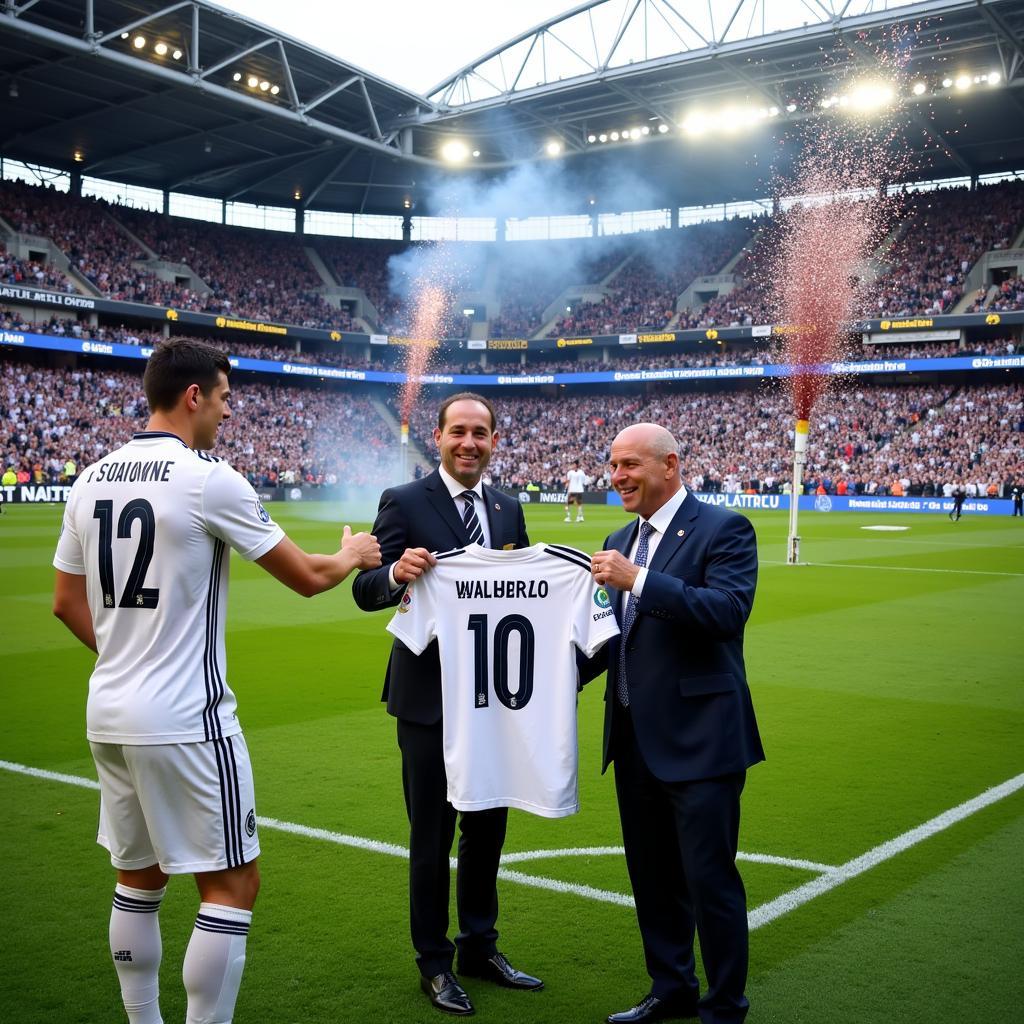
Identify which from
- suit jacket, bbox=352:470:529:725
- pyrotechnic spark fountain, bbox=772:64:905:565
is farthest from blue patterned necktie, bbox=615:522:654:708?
pyrotechnic spark fountain, bbox=772:64:905:565

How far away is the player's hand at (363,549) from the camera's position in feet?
12.7

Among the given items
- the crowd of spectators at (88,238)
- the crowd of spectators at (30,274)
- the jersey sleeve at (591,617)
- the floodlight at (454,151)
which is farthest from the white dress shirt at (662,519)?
the floodlight at (454,151)

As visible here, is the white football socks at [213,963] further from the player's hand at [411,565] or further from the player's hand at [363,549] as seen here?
the player's hand at [411,565]

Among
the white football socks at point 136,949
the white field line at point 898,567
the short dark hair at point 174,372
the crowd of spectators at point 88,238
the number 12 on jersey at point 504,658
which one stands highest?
the crowd of spectators at point 88,238

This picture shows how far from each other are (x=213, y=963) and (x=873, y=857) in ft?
12.6

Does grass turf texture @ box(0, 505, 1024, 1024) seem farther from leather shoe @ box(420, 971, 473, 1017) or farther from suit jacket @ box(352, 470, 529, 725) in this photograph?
suit jacket @ box(352, 470, 529, 725)

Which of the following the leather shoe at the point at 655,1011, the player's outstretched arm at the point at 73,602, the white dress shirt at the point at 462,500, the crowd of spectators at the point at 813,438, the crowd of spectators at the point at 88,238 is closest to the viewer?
the player's outstretched arm at the point at 73,602

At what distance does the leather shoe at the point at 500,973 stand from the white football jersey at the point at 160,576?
5.69 ft

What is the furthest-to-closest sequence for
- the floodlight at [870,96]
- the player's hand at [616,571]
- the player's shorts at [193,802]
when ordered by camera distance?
the floodlight at [870,96]
the player's hand at [616,571]
the player's shorts at [193,802]

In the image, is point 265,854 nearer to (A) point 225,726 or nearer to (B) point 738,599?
(A) point 225,726

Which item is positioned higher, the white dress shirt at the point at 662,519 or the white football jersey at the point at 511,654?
the white dress shirt at the point at 662,519

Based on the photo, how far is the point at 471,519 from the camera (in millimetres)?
4688

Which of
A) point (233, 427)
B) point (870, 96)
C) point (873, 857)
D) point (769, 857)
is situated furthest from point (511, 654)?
point (233, 427)

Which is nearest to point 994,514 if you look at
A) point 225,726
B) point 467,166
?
point 467,166
